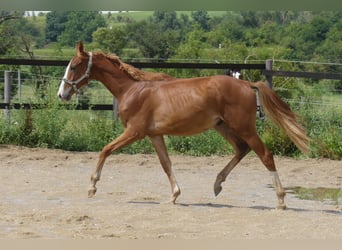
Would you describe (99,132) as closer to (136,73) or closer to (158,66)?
(158,66)

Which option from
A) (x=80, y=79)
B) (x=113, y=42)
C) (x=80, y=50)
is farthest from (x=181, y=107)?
(x=113, y=42)

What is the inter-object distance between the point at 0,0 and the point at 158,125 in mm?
5618

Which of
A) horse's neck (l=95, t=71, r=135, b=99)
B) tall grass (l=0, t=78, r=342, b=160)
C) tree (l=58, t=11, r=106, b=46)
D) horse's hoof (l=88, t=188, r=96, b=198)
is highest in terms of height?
tree (l=58, t=11, r=106, b=46)

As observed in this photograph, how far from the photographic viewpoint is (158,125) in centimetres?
663

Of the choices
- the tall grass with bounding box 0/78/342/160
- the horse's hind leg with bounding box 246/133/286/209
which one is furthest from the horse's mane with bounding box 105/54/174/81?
the tall grass with bounding box 0/78/342/160

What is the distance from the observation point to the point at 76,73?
22.7 feet

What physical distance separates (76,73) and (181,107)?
1.24m

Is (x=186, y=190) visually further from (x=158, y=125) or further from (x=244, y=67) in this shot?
(x=244, y=67)

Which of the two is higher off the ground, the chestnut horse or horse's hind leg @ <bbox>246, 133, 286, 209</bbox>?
the chestnut horse

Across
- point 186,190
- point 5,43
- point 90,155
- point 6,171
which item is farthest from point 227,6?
point 5,43

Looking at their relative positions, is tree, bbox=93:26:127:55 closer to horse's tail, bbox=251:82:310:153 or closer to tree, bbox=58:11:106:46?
horse's tail, bbox=251:82:310:153

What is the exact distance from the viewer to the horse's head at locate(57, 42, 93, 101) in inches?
272

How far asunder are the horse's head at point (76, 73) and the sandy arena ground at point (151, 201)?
1141 mm

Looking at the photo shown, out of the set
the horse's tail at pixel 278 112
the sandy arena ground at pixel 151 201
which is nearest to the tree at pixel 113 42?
the sandy arena ground at pixel 151 201
